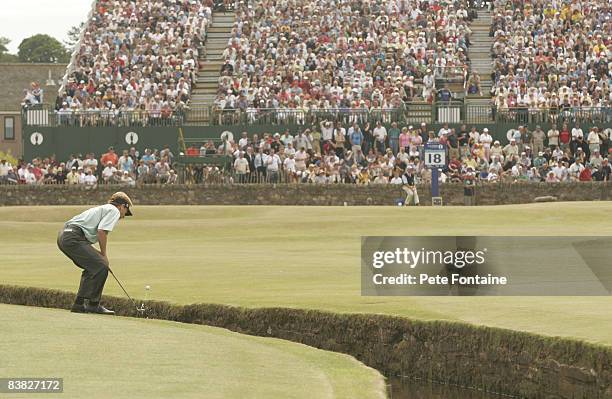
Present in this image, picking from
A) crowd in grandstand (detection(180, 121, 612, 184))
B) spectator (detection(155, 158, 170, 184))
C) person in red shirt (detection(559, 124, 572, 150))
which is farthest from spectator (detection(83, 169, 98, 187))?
person in red shirt (detection(559, 124, 572, 150))

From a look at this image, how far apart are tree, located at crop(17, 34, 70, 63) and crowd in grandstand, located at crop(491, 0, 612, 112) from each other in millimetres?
98422

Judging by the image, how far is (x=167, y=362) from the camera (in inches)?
533

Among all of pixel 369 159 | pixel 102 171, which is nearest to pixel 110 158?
pixel 102 171

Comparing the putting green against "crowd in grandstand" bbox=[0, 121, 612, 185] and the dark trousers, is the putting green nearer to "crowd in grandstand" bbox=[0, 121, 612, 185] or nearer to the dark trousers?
the dark trousers

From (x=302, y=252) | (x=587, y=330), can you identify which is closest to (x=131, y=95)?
(x=302, y=252)

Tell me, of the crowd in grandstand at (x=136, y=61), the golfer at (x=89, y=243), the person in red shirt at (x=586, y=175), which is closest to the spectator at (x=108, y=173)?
the crowd in grandstand at (x=136, y=61)

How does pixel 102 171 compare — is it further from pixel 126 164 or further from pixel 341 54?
A: pixel 341 54

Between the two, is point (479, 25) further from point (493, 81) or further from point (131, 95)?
point (131, 95)

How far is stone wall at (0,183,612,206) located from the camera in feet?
145

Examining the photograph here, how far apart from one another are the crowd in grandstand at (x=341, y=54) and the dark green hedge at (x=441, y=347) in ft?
104

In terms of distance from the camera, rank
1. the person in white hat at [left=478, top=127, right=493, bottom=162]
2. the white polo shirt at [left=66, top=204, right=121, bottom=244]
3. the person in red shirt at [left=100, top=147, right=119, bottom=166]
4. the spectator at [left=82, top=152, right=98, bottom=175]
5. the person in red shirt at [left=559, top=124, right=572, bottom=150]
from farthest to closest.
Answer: the person in red shirt at [left=100, top=147, right=119, bottom=166] → the spectator at [left=82, top=152, right=98, bottom=175] → the person in red shirt at [left=559, top=124, right=572, bottom=150] → the person in white hat at [left=478, top=127, right=493, bottom=162] → the white polo shirt at [left=66, top=204, right=121, bottom=244]

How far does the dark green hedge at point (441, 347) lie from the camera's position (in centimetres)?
1352

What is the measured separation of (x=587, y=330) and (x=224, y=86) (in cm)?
3801

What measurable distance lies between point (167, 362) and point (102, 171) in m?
35.9
